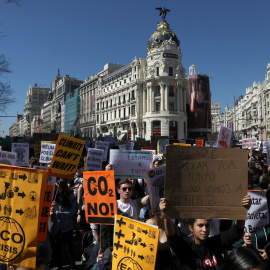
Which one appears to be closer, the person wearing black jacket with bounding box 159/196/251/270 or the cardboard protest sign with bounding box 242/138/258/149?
the person wearing black jacket with bounding box 159/196/251/270

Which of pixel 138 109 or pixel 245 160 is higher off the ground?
pixel 138 109

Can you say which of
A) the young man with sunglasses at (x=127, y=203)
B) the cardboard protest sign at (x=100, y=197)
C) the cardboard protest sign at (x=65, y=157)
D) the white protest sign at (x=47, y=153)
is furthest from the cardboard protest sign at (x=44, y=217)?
the white protest sign at (x=47, y=153)

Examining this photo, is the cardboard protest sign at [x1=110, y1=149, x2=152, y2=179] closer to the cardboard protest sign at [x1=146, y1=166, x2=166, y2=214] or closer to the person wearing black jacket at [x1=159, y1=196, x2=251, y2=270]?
the cardboard protest sign at [x1=146, y1=166, x2=166, y2=214]

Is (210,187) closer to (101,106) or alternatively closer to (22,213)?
(22,213)

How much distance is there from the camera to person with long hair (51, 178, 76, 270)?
17.0 ft

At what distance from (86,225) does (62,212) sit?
1.07 meters

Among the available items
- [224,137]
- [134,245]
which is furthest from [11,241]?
[224,137]

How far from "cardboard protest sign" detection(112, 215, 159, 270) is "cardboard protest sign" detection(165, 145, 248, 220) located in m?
0.36

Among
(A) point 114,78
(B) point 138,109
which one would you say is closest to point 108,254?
(B) point 138,109

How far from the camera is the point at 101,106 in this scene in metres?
70.8

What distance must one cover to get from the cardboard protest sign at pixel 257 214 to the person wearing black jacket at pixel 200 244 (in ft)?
2.68

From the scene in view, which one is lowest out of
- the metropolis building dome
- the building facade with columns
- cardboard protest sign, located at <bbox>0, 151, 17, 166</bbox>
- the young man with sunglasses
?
the young man with sunglasses

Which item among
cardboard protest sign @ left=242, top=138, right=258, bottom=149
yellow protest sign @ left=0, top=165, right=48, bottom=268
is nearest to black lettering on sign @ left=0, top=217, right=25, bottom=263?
yellow protest sign @ left=0, top=165, right=48, bottom=268

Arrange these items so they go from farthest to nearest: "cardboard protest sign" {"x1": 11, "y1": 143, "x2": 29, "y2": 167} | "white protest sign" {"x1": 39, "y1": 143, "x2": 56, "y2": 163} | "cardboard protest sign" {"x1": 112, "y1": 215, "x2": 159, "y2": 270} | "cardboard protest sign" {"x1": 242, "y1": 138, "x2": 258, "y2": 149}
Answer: "cardboard protest sign" {"x1": 242, "y1": 138, "x2": 258, "y2": 149} → "cardboard protest sign" {"x1": 11, "y1": 143, "x2": 29, "y2": 167} → "white protest sign" {"x1": 39, "y1": 143, "x2": 56, "y2": 163} → "cardboard protest sign" {"x1": 112, "y1": 215, "x2": 159, "y2": 270}
